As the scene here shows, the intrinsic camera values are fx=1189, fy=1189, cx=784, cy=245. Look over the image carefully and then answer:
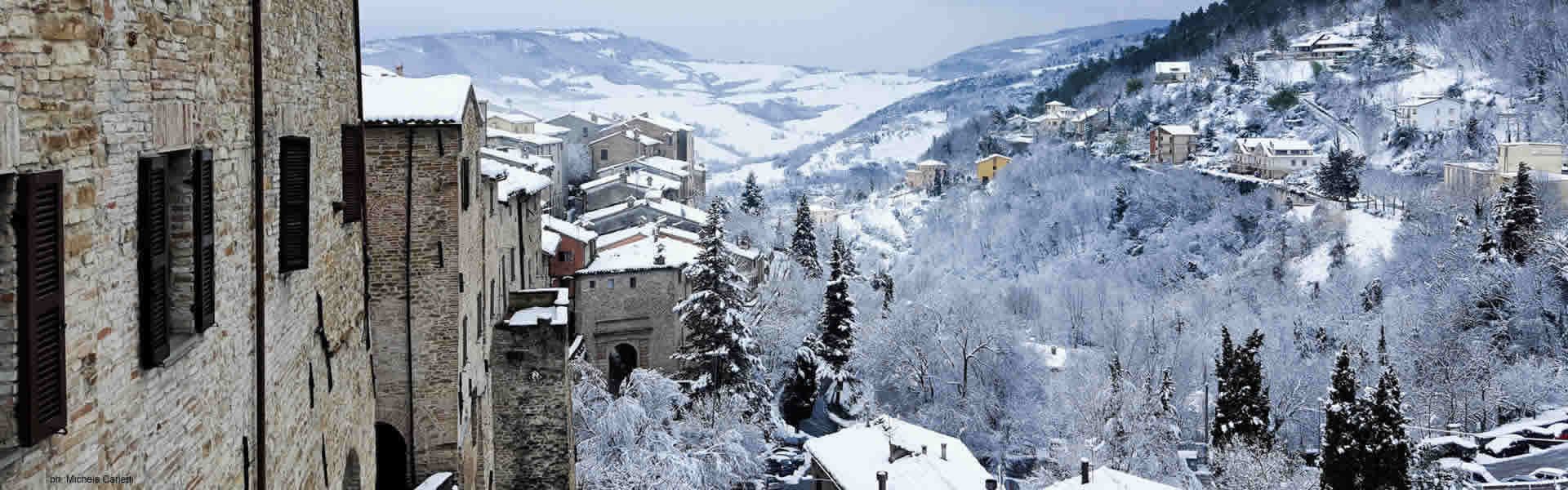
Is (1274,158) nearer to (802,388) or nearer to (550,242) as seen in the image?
(802,388)

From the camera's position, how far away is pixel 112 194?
389cm

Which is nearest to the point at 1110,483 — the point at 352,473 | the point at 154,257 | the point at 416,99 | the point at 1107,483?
the point at 1107,483

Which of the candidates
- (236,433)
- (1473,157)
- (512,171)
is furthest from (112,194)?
(1473,157)

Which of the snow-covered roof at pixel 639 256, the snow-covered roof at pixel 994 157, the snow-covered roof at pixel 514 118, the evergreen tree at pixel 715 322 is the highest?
the snow-covered roof at pixel 514 118

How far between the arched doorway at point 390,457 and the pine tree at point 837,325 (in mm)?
24791

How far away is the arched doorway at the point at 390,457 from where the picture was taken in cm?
1185

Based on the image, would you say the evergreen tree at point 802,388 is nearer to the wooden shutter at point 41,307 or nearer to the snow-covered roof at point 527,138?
the snow-covered roof at point 527,138

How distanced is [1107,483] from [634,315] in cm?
1261

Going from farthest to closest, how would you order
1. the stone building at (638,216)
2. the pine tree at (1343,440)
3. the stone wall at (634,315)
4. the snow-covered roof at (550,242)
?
the stone building at (638,216)
the stone wall at (634,315)
the snow-covered roof at (550,242)
the pine tree at (1343,440)

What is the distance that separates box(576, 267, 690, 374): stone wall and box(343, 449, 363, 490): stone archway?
21.1 m

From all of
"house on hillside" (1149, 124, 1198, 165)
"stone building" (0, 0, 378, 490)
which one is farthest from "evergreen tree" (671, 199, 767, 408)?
"house on hillside" (1149, 124, 1198, 165)

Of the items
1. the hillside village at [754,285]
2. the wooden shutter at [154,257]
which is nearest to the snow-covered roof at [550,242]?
the hillside village at [754,285]

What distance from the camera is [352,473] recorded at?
8.19 m

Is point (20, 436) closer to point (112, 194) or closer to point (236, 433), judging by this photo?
point (112, 194)
